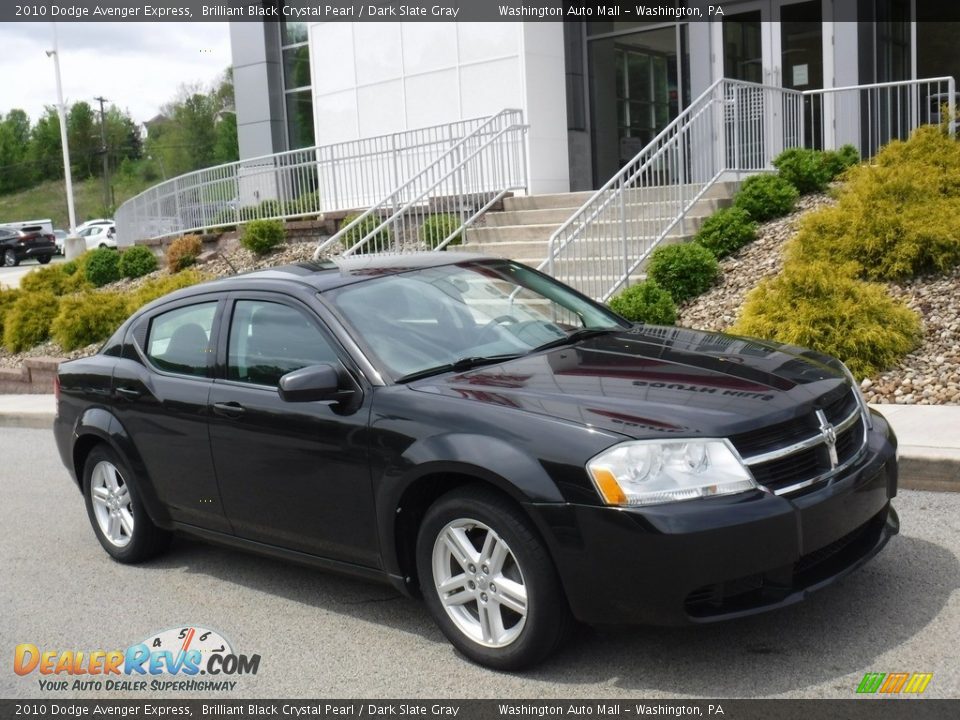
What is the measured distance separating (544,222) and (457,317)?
31.4ft

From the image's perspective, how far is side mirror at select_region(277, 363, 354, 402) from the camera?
4.46m

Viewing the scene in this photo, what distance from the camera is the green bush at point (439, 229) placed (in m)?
14.5

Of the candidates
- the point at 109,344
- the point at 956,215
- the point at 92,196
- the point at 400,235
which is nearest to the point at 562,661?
the point at 109,344

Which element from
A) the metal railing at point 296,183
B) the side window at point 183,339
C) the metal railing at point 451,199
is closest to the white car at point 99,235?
the metal railing at point 296,183

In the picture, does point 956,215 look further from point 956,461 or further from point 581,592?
point 581,592

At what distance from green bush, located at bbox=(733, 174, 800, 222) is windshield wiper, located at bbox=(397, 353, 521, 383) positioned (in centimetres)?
792

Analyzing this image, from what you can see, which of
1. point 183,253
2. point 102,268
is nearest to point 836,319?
point 183,253

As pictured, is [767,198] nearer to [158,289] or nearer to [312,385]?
[312,385]

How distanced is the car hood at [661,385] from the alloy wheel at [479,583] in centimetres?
54

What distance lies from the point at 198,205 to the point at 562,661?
18798 mm

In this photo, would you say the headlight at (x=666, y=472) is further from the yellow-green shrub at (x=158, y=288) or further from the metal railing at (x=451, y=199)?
the yellow-green shrub at (x=158, y=288)

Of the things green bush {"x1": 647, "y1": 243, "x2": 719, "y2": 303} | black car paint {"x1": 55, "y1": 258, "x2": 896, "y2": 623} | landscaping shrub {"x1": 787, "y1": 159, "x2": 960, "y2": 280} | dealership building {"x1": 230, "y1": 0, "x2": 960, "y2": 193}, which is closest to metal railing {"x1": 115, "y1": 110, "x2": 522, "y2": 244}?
dealership building {"x1": 230, "y1": 0, "x2": 960, "y2": 193}

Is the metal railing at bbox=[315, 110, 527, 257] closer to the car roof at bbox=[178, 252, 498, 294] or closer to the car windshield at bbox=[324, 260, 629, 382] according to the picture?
the car roof at bbox=[178, 252, 498, 294]

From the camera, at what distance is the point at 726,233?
1148cm
